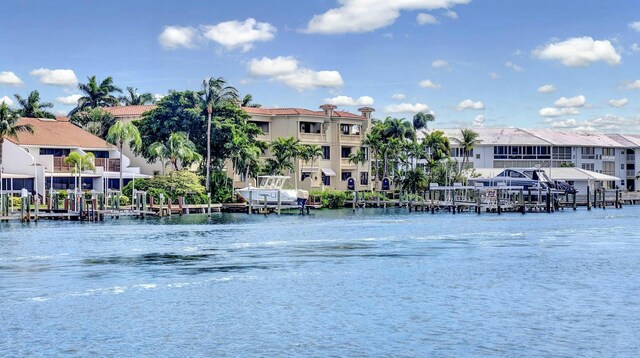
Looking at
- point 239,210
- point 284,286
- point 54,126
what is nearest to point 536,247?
point 284,286

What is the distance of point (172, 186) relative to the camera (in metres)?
101

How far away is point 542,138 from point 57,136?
92.1m

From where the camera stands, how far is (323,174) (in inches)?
4919

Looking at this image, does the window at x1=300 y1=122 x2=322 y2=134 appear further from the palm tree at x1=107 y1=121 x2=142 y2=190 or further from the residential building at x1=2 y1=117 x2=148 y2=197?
the palm tree at x1=107 y1=121 x2=142 y2=190

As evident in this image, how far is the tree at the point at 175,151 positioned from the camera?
338ft

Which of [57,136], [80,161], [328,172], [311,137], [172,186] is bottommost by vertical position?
[172,186]

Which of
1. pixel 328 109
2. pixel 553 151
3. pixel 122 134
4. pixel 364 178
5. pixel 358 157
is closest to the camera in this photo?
pixel 122 134

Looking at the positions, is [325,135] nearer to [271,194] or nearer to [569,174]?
[271,194]

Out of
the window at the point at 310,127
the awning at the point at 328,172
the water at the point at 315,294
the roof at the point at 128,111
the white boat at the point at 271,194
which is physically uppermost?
the roof at the point at 128,111

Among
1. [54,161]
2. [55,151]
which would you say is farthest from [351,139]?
[54,161]

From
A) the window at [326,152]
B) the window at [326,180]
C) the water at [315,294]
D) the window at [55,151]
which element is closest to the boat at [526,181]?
the window at [326,180]

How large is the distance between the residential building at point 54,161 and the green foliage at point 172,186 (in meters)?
2.51

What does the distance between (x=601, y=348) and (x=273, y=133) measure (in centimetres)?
9482

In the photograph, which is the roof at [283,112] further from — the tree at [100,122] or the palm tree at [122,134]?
the palm tree at [122,134]
